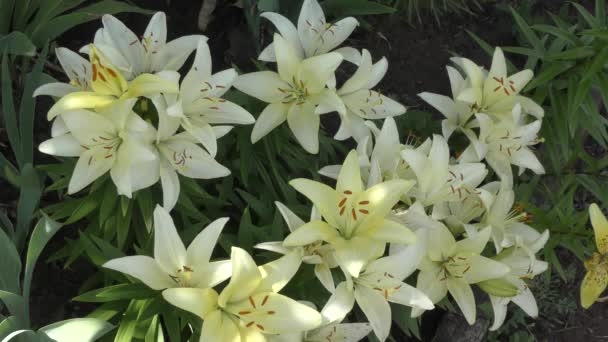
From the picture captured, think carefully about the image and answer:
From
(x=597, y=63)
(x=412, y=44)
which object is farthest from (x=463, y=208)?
(x=412, y=44)

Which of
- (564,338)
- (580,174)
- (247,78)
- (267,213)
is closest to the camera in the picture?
(247,78)

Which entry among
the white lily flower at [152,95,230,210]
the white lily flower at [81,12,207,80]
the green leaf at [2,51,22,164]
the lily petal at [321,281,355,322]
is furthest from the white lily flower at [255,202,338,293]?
the green leaf at [2,51,22,164]

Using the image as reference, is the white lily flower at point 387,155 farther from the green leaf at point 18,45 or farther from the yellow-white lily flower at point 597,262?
the green leaf at point 18,45

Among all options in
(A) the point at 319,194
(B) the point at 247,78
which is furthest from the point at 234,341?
(B) the point at 247,78

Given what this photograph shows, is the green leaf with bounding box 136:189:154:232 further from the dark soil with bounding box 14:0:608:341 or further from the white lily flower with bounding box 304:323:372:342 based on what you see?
the dark soil with bounding box 14:0:608:341

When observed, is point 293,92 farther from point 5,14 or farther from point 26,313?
point 5,14

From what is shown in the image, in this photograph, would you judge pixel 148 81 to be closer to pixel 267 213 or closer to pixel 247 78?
pixel 247 78

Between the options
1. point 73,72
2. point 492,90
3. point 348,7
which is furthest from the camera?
point 348,7
